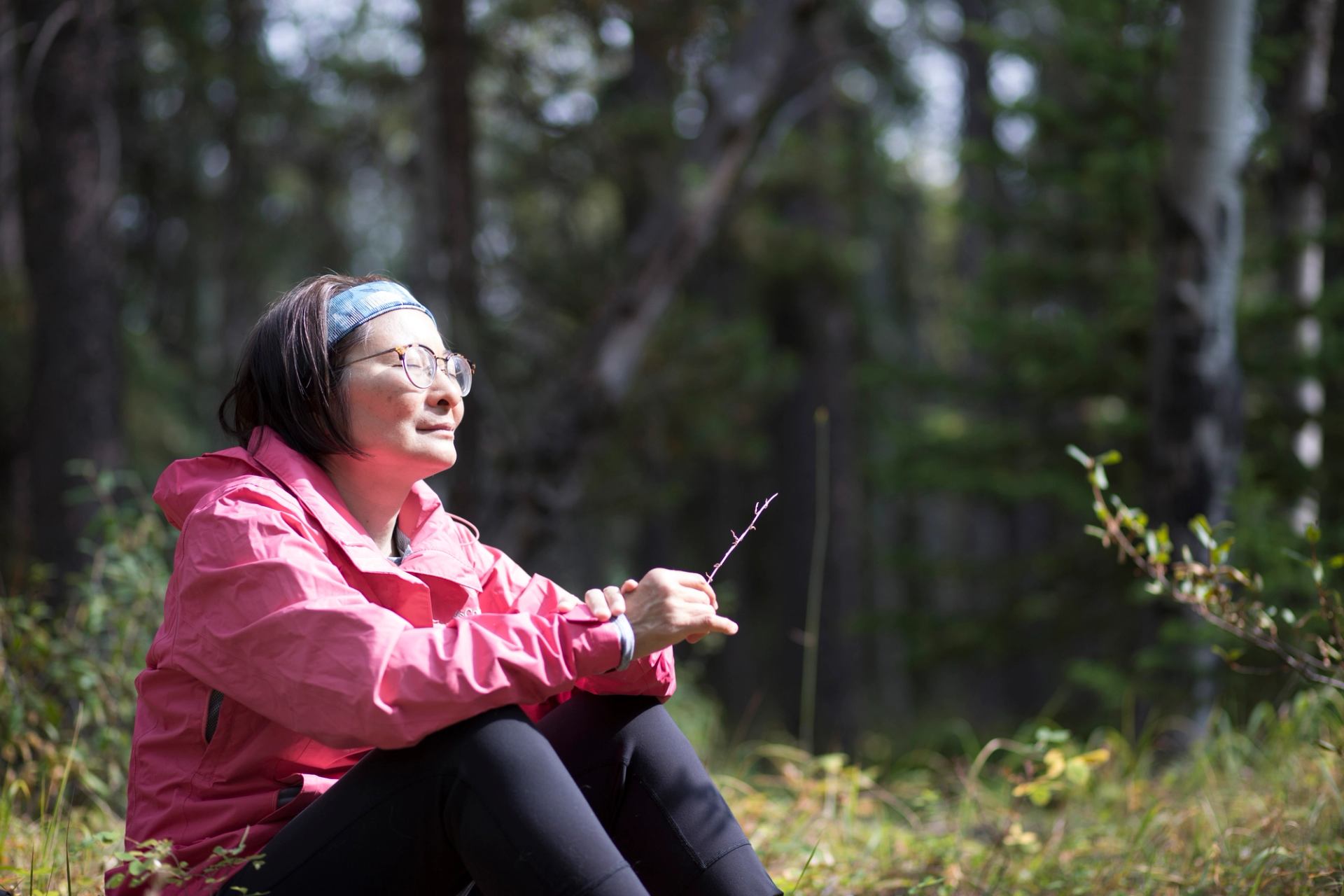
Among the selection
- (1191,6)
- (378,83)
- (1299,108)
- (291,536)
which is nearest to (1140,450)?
(1299,108)

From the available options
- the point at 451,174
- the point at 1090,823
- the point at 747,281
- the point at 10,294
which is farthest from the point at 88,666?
the point at 747,281

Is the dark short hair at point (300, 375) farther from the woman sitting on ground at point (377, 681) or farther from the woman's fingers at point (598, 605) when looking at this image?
the woman's fingers at point (598, 605)

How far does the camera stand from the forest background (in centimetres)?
477

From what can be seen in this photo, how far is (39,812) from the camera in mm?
2912

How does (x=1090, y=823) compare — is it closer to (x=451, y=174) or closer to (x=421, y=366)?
(x=421, y=366)

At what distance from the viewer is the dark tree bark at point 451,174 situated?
6035mm

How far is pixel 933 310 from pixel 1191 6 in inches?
504

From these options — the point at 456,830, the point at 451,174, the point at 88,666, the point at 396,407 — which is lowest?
the point at 88,666

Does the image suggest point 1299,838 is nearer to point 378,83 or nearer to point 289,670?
point 289,670

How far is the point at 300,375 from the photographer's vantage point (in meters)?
1.95

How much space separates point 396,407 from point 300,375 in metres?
0.17

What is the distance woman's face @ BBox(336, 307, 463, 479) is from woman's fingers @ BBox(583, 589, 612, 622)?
0.41 metres

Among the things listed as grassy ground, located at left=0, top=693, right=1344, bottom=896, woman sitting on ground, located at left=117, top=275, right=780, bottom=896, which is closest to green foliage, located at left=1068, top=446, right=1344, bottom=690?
grassy ground, located at left=0, top=693, right=1344, bottom=896

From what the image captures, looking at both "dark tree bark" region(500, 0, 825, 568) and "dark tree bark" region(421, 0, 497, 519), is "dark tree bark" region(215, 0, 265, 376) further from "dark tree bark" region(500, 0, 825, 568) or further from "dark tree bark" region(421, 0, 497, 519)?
"dark tree bark" region(500, 0, 825, 568)
